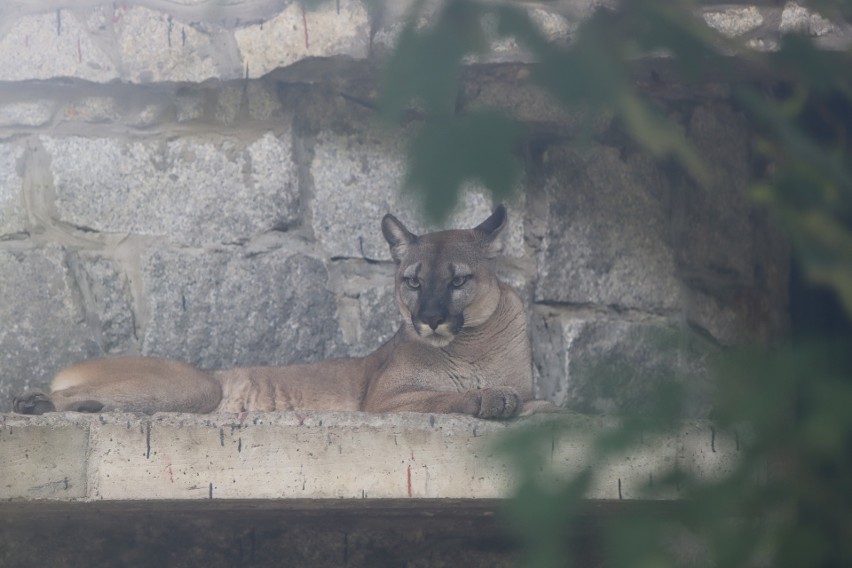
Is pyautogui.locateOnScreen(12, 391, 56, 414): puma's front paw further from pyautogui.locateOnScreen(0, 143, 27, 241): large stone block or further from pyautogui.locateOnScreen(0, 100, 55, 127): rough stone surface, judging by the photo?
pyautogui.locateOnScreen(0, 100, 55, 127): rough stone surface

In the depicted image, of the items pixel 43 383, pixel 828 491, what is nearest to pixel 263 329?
pixel 43 383

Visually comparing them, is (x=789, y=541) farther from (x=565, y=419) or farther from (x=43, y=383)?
(x=43, y=383)

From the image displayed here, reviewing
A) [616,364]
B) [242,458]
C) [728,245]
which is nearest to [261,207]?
[242,458]

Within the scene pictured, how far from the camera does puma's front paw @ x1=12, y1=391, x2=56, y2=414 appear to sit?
3527 mm

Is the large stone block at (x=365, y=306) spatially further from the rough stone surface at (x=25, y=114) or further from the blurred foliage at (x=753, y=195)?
the blurred foliage at (x=753, y=195)

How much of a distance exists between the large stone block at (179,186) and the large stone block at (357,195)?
0.12 meters

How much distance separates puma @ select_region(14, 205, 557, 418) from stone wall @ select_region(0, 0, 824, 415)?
10 centimetres

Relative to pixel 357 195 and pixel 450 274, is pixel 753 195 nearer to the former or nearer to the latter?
pixel 450 274

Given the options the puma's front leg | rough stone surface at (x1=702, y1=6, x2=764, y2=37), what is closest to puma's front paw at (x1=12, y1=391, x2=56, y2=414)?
the puma's front leg

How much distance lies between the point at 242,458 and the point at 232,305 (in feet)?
4.53

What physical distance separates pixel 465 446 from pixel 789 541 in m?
1.68

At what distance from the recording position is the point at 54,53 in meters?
4.25

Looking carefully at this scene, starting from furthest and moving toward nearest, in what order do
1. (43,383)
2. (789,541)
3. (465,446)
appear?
(43,383) < (465,446) < (789,541)

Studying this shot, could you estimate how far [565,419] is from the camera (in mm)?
1688
